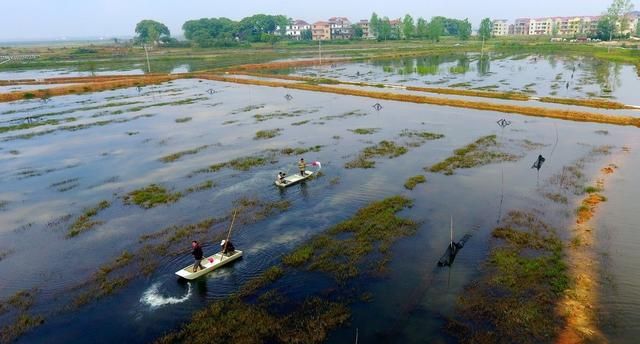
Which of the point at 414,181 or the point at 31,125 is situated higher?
the point at 31,125

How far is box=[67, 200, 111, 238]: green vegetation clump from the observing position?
22.9 m

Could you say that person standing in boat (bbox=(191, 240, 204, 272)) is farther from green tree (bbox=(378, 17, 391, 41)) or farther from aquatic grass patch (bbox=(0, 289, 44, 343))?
green tree (bbox=(378, 17, 391, 41))

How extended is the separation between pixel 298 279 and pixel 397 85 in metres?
58.9

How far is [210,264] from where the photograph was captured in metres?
18.5

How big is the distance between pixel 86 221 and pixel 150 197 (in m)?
4.09

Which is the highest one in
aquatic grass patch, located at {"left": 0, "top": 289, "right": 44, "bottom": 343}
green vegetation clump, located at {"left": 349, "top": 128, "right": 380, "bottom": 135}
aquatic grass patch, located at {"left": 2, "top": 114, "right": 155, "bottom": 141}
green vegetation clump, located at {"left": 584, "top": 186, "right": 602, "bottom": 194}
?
aquatic grass patch, located at {"left": 2, "top": 114, "right": 155, "bottom": 141}

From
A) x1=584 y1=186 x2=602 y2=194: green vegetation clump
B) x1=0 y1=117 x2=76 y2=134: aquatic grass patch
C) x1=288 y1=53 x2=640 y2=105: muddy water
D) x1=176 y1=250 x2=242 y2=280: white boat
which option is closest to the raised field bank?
x1=176 y1=250 x2=242 y2=280: white boat

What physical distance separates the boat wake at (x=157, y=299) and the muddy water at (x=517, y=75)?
5874cm

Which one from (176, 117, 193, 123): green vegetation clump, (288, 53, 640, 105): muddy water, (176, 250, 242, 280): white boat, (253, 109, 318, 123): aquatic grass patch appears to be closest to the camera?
(176, 250, 242, 280): white boat

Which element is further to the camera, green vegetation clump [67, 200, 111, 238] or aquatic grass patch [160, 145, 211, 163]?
aquatic grass patch [160, 145, 211, 163]

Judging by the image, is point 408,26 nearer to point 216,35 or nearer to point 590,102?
point 216,35

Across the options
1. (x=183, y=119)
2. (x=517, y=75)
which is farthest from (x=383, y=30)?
(x=183, y=119)

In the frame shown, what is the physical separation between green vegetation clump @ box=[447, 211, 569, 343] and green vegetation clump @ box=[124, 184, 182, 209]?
18727 millimetres

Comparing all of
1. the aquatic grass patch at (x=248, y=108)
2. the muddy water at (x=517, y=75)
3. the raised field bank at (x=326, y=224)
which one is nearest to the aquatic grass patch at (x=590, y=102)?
the raised field bank at (x=326, y=224)
